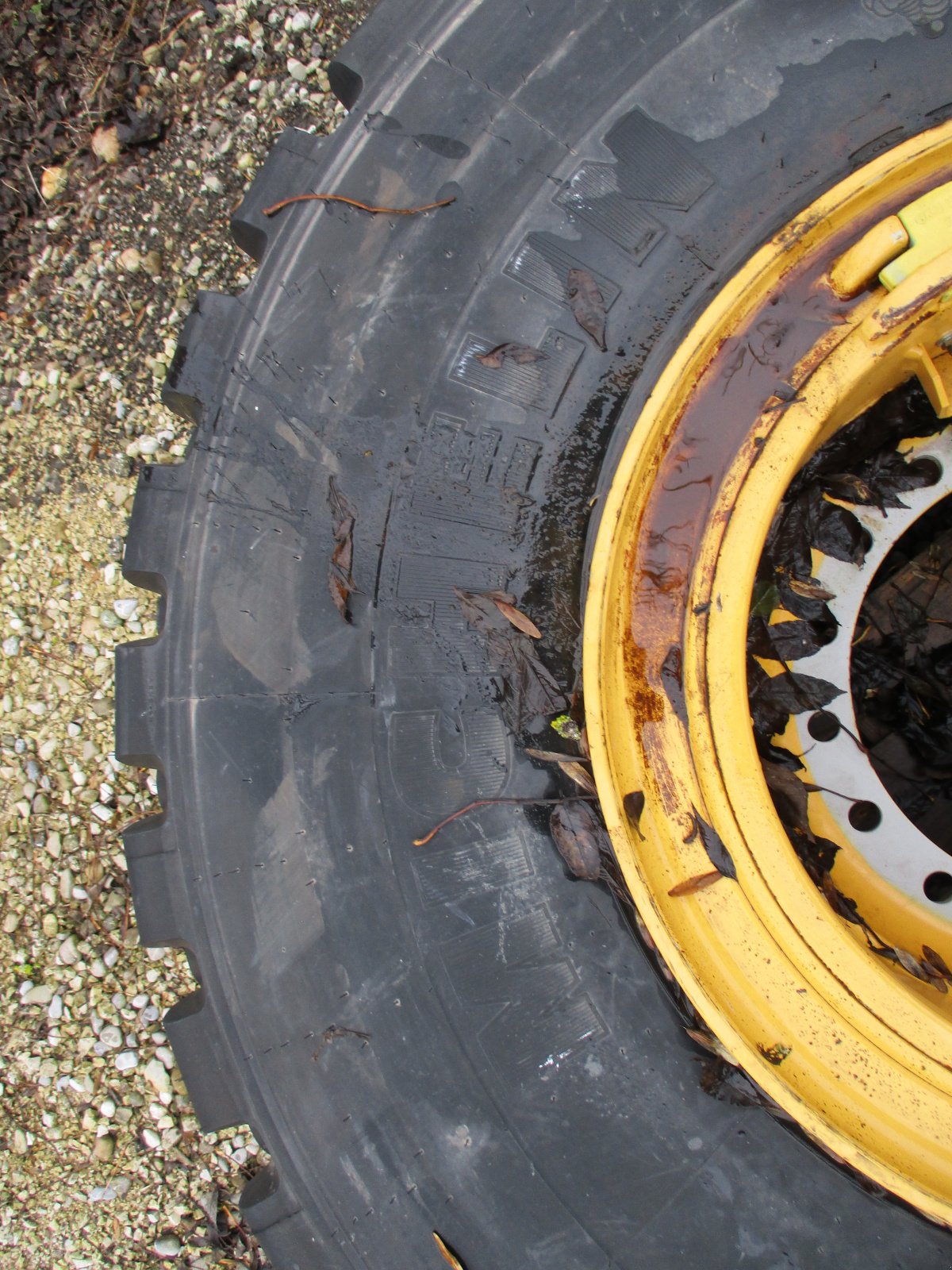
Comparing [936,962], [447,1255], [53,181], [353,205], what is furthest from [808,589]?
[53,181]

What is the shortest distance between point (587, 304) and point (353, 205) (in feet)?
1.54

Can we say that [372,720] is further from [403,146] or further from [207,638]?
[403,146]

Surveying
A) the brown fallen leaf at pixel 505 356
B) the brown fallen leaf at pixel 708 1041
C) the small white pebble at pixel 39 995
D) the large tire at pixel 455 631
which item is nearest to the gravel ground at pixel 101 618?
the small white pebble at pixel 39 995

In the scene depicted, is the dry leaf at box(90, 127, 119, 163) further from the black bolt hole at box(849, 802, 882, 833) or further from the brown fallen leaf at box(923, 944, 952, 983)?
the brown fallen leaf at box(923, 944, 952, 983)

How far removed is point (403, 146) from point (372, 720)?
104 cm

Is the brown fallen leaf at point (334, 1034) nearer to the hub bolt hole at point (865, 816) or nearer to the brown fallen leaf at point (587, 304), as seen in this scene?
the hub bolt hole at point (865, 816)

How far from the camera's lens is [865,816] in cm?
185

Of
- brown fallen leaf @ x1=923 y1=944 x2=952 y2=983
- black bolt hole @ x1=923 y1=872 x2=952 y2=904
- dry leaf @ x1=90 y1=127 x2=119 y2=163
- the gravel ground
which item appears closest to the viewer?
brown fallen leaf @ x1=923 y1=944 x2=952 y2=983

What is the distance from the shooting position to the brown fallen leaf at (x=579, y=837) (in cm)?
156

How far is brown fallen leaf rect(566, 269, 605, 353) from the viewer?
62.5 inches

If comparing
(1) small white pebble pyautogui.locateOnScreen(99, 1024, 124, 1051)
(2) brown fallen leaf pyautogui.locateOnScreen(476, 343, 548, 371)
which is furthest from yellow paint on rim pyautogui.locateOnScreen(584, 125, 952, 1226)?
(1) small white pebble pyautogui.locateOnScreen(99, 1024, 124, 1051)

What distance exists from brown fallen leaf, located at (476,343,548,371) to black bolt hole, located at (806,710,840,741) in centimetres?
93

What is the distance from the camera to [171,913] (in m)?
1.70

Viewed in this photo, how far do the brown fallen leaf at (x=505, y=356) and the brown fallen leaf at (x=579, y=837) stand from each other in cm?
78
